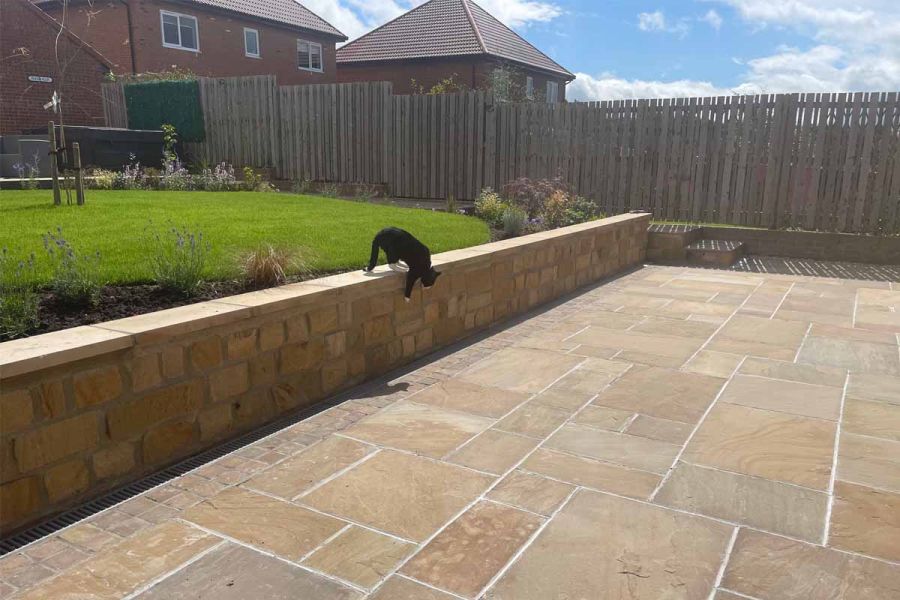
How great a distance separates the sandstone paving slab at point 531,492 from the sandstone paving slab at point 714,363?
206cm

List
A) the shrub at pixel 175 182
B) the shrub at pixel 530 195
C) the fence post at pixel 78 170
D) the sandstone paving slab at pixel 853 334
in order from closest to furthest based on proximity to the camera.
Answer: the sandstone paving slab at pixel 853 334
the fence post at pixel 78 170
the shrub at pixel 530 195
the shrub at pixel 175 182

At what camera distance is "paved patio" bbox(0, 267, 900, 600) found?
2.28 metres

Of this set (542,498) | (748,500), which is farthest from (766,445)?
(542,498)

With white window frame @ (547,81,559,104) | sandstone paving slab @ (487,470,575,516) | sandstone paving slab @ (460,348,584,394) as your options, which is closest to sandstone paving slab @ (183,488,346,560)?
sandstone paving slab @ (487,470,575,516)

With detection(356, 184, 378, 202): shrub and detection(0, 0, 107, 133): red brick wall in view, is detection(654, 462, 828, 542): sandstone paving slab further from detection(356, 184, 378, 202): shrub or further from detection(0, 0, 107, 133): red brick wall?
detection(0, 0, 107, 133): red brick wall

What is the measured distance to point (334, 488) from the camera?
9.54 ft

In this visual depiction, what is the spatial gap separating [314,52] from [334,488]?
86.1ft

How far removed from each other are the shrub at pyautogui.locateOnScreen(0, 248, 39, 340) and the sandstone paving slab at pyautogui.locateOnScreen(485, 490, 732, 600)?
2471 mm

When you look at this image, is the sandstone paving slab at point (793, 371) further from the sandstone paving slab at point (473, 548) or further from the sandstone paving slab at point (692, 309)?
the sandstone paving slab at point (473, 548)

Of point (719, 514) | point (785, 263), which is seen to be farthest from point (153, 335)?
point (785, 263)

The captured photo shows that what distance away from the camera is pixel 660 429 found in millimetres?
3611

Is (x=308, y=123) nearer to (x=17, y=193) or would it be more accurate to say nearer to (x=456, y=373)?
(x=17, y=193)

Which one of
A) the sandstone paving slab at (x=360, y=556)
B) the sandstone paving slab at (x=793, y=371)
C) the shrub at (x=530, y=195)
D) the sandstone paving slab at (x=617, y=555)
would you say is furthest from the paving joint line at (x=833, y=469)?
the shrub at (x=530, y=195)

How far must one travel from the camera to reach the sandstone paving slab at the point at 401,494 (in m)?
2.65
